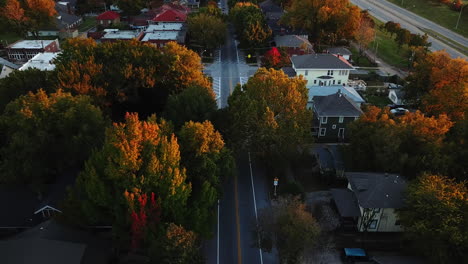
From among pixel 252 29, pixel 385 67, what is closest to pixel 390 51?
pixel 385 67

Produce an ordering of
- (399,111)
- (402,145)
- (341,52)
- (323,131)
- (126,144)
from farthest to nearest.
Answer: (341,52) → (399,111) → (323,131) → (402,145) → (126,144)

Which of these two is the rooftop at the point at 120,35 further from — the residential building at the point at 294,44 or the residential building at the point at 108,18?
the residential building at the point at 294,44

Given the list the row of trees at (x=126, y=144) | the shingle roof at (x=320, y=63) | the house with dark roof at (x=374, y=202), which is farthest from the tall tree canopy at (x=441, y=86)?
the row of trees at (x=126, y=144)

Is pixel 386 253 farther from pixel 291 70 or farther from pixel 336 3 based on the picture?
pixel 336 3

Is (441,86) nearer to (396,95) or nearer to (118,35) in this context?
(396,95)

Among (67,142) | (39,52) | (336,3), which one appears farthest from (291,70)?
(39,52)
